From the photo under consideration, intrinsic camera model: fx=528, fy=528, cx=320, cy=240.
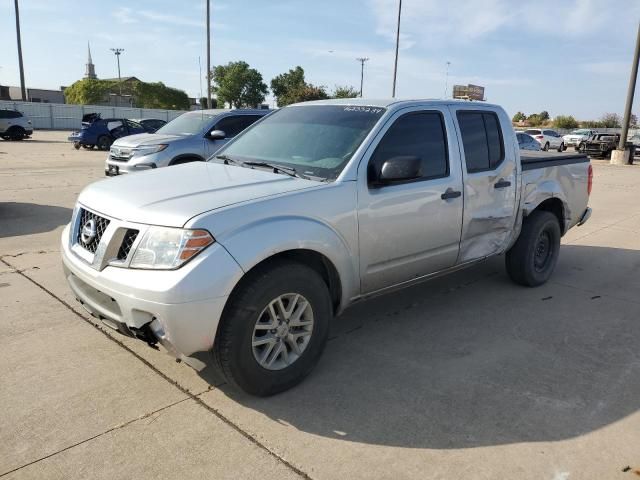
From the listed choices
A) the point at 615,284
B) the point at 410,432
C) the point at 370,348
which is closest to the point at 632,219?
the point at 615,284

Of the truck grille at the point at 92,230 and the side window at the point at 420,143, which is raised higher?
the side window at the point at 420,143

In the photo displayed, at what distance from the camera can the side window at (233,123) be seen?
10.7 m

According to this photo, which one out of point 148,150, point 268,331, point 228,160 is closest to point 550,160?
point 228,160

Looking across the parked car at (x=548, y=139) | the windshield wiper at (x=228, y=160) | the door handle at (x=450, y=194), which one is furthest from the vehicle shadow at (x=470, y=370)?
the parked car at (x=548, y=139)

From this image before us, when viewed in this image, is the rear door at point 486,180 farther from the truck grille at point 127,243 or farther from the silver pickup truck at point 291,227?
the truck grille at point 127,243

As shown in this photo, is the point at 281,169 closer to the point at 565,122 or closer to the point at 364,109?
the point at 364,109

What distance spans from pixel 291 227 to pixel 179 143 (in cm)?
741

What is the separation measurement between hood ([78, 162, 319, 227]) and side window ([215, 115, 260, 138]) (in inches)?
275

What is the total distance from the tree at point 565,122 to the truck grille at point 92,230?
235 ft

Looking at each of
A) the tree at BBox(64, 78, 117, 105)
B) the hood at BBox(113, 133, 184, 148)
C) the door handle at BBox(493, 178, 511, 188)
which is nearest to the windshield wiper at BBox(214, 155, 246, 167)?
the door handle at BBox(493, 178, 511, 188)

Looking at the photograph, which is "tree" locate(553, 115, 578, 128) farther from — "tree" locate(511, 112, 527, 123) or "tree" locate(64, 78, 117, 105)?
"tree" locate(64, 78, 117, 105)

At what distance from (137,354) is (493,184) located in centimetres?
324

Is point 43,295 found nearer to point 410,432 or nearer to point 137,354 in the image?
point 137,354

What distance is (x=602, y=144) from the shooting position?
29.1 m
